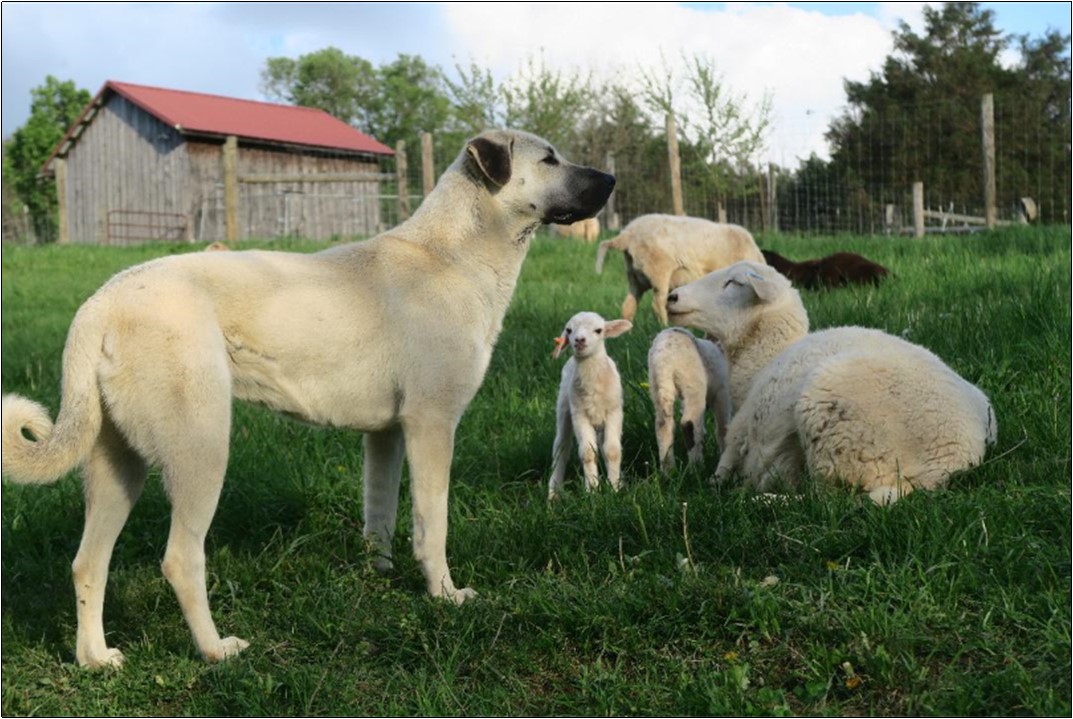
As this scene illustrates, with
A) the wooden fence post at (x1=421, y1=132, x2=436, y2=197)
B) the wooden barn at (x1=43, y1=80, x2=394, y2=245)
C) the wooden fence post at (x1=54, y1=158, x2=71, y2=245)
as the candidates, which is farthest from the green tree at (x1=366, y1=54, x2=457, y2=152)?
the wooden fence post at (x1=421, y1=132, x2=436, y2=197)

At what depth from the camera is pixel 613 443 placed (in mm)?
5949

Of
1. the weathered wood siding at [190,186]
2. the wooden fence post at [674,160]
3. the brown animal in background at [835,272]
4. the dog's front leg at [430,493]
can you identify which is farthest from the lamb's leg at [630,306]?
the weathered wood siding at [190,186]

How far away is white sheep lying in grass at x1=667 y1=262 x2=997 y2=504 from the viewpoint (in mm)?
4926

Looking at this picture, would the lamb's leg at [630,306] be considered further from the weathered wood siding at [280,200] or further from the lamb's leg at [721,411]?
the weathered wood siding at [280,200]

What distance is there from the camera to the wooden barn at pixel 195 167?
118ft

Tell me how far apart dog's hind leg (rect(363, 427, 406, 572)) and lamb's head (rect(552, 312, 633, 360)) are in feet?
4.05

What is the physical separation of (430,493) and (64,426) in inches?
56.1

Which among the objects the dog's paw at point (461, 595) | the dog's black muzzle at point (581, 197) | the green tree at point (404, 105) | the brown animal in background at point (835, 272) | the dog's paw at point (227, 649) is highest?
the green tree at point (404, 105)

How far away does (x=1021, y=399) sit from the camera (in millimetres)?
6160

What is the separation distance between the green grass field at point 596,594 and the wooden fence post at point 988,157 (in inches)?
566

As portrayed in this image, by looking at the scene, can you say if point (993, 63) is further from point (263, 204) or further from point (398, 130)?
point (398, 130)

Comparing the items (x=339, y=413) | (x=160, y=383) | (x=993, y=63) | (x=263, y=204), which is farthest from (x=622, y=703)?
(x=993, y=63)

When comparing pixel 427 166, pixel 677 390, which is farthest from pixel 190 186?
pixel 677 390

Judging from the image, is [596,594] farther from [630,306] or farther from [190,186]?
[190,186]
